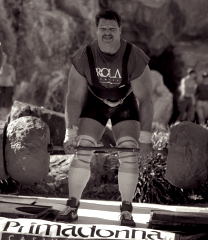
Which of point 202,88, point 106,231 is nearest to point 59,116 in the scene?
point 106,231

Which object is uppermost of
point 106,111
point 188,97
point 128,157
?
point 188,97

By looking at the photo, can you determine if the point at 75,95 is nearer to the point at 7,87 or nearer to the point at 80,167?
the point at 80,167

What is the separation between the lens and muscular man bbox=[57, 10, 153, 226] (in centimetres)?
450

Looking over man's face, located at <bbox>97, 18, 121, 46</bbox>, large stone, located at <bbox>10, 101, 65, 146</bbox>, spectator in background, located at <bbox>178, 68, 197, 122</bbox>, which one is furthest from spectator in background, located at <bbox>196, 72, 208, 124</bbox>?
man's face, located at <bbox>97, 18, 121, 46</bbox>

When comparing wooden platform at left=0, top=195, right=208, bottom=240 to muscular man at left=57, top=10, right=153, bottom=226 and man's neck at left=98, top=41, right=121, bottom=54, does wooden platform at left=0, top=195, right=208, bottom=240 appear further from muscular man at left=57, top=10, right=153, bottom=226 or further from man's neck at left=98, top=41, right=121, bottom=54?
man's neck at left=98, top=41, right=121, bottom=54

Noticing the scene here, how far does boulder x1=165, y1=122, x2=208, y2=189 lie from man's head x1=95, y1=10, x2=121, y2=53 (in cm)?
84

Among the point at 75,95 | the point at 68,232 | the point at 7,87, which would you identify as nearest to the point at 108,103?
the point at 75,95

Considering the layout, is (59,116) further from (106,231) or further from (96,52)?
(106,231)

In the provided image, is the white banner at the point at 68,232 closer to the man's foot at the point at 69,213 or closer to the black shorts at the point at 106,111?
the man's foot at the point at 69,213

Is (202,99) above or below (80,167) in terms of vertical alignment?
above

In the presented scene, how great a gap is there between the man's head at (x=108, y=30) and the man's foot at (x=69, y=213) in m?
1.25

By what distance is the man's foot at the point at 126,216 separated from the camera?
4.30 meters

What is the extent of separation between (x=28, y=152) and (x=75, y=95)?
2.01 feet

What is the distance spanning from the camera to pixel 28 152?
471 centimetres
